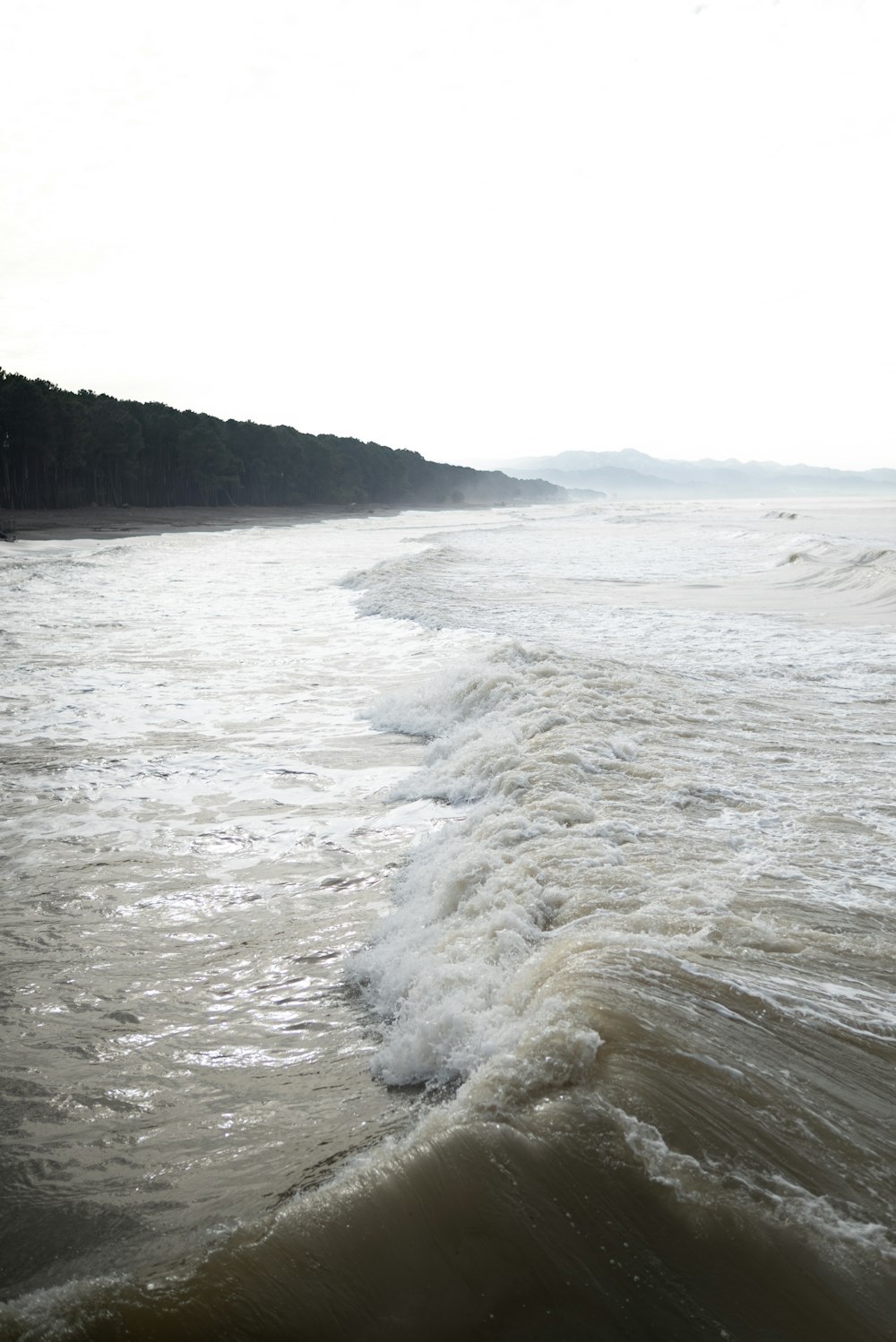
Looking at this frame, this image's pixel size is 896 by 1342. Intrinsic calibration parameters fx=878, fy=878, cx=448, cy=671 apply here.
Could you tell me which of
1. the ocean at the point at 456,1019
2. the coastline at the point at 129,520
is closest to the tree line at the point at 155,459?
the coastline at the point at 129,520

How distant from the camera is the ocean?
224 cm

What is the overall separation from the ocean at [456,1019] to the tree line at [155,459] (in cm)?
5518

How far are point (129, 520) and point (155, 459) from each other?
17.3m

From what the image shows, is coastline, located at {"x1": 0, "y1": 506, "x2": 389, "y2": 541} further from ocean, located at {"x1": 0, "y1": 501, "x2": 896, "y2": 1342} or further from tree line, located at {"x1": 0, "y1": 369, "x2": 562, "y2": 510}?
ocean, located at {"x1": 0, "y1": 501, "x2": 896, "y2": 1342}

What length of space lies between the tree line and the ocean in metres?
55.2

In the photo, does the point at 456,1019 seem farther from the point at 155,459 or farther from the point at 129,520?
the point at 155,459

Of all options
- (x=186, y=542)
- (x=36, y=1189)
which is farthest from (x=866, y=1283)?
(x=186, y=542)

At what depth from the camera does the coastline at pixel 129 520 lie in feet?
154

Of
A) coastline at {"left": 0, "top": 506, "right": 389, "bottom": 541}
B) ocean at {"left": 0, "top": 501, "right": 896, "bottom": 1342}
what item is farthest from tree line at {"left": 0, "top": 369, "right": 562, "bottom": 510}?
ocean at {"left": 0, "top": 501, "right": 896, "bottom": 1342}

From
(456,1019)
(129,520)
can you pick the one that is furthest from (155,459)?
(456,1019)

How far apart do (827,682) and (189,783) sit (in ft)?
22.8

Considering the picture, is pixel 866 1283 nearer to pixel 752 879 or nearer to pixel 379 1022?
pixel 379 1022

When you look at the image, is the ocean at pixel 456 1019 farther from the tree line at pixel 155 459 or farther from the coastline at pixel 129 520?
the tree line at pixel 155 459

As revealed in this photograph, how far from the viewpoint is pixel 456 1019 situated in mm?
3346
